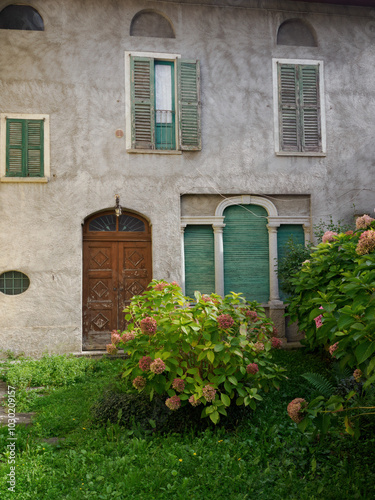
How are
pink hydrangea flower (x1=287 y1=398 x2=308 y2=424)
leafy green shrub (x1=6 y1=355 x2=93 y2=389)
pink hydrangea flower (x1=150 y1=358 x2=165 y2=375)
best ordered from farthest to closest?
leafy green shrub (x1=6 y1=355 x2=93 y2=389), pink hydrangea flower (x1=150 y1=358 x2=165 y2=375), pink hydrangea flower (x1=287 y1=398 x2=308 y2=424)

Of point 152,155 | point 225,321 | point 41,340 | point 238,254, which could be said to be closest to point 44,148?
point 152,155

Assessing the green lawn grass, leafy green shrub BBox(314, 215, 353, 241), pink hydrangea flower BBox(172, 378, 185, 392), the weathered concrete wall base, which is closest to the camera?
the green lawn grass

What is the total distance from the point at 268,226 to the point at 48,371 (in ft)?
15.6

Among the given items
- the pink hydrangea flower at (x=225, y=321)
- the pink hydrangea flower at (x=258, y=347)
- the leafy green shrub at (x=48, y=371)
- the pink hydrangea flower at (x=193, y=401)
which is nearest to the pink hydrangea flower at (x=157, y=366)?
the pink hydrangea flower at (x=193, y=401)

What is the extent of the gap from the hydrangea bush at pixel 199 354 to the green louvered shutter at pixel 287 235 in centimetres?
441

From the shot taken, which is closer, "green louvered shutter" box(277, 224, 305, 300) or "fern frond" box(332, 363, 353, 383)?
"fern frond" box(332, 363, 353, 383)

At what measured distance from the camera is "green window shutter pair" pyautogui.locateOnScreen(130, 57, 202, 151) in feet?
27.5

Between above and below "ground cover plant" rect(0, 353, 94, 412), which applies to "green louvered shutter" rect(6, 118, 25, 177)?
above

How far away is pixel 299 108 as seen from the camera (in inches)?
351

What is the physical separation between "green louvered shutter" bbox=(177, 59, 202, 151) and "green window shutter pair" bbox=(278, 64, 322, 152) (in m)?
1.68

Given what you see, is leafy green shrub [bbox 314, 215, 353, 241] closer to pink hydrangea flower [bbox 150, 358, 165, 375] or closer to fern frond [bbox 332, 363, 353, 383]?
fern frond [bbox 332, 363, 353, 383]

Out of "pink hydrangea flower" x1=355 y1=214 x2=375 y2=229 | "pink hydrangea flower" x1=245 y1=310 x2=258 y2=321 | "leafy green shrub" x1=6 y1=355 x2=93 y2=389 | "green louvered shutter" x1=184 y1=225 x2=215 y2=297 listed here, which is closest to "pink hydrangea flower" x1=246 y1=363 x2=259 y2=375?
"pink hydrangea flower" x1=245 y1=310 x2=258 y2=321

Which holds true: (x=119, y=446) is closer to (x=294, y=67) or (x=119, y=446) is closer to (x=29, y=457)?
(x=29, y=457)

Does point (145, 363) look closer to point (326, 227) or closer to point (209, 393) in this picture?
point (209, 393)
